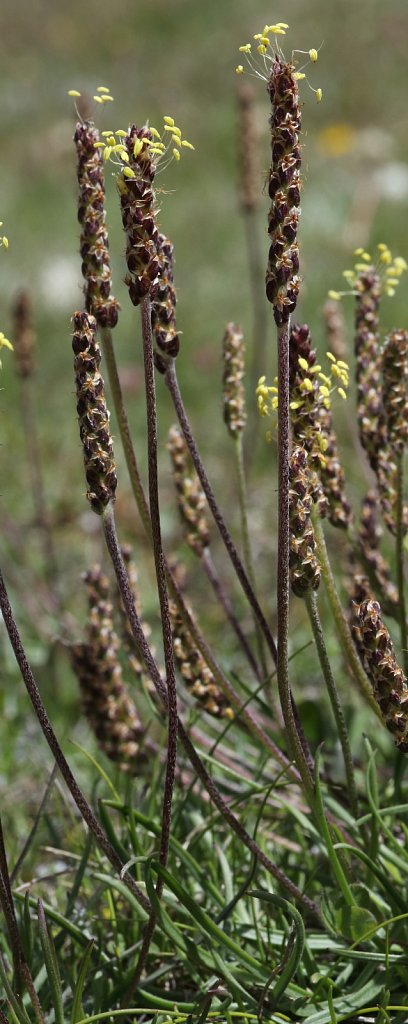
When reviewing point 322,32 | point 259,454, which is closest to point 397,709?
point 259,454

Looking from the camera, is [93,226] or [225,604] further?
[225,604]

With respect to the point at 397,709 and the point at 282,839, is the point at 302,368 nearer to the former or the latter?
the point at 397,709

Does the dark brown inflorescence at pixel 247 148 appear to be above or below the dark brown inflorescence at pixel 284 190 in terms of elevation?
above

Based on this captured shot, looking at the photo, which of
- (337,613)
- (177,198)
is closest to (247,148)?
(337,613)

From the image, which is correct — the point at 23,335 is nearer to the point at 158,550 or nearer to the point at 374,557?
the point at 374,557

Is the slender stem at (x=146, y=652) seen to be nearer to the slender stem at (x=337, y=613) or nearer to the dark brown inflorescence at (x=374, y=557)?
the slender stem at (x=337, y=613)

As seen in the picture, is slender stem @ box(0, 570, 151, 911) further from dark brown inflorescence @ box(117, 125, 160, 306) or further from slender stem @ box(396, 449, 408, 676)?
slender stem @ box(396, 449, 408, 676)

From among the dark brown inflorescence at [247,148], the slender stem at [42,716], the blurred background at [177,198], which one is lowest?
the slender stem at [42,716]

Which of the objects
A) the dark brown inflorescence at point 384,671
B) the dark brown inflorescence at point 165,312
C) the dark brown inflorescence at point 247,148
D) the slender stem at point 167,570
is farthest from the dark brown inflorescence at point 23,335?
the dark brown inflorescence at point 384,671
